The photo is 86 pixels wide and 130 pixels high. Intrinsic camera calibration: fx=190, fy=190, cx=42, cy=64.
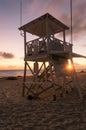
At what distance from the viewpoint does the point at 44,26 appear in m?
16.4

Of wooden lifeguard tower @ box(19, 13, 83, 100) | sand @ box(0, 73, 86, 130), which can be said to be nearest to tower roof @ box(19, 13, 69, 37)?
wooden lifeguard tower @ box(19, 13, 83, 100)

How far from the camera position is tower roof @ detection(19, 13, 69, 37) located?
1447 cm

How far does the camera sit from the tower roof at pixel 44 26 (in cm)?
1447

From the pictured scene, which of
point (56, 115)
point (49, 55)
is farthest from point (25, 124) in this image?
point (49, 55)

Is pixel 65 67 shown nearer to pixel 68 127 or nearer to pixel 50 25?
pixel 50 25

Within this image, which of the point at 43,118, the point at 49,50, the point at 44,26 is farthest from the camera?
the point at 44,26

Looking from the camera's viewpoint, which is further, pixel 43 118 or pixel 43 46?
pixel 43 46

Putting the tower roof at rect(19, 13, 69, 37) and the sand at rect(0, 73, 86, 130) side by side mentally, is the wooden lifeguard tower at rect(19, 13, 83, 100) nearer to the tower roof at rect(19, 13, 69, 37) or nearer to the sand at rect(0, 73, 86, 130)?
the tower roof at rect(19, 13, 69, 37)

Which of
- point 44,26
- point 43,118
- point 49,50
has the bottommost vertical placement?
point 43,118

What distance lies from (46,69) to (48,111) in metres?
7.30

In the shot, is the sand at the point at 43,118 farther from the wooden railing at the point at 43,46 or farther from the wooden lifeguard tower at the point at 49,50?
the wooden railing at the point at 43,46

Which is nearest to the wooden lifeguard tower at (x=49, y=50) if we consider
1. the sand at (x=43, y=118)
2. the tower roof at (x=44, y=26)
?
the tower roof at (x=44, y=26)

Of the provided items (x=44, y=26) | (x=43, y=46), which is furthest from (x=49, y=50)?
(x=44, y=26)

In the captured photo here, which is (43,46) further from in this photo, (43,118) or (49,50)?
(43,118)
